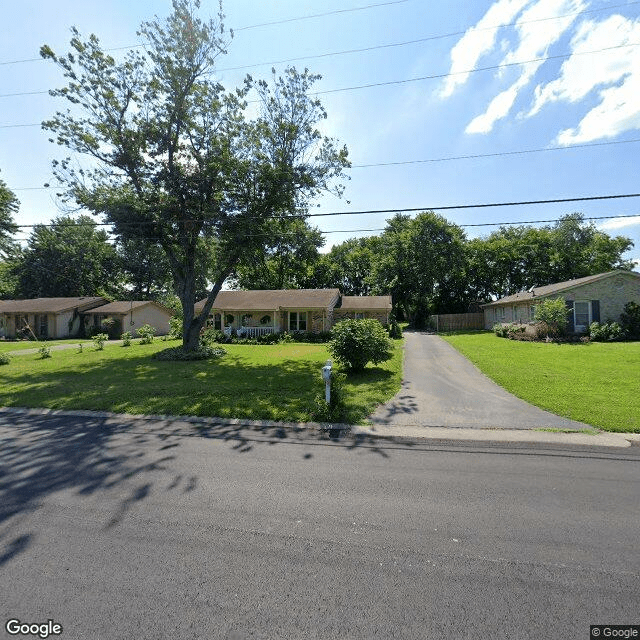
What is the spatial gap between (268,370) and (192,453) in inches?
316

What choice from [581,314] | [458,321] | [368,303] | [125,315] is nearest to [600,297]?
[581,314]

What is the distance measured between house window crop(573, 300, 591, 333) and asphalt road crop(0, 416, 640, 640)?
857 inches

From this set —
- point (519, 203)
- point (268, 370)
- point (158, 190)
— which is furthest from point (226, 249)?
point (519, 203)

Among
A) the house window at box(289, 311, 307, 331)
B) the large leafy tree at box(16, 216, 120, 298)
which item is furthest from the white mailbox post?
the large leafy tree at box(16, 216, 120, 298)

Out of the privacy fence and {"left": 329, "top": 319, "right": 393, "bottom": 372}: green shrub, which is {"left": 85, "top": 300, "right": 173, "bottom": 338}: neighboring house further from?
the privacy fence

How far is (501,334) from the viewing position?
2697 cm

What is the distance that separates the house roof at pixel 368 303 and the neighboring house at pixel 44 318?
26359mm

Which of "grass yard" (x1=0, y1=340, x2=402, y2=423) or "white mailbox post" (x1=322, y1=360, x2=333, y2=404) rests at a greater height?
"white mailbox post" (x1=322, y1=360, x2=333, y2=404)

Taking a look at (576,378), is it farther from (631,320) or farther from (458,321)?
(458,321)

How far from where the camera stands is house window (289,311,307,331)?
29391 mm

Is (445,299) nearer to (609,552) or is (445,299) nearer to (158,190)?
(158,190)

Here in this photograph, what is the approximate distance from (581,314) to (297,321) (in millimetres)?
20663

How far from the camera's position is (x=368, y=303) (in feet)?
109

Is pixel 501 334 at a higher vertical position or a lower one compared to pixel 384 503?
higher
